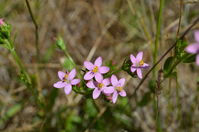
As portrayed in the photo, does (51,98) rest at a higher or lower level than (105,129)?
higher

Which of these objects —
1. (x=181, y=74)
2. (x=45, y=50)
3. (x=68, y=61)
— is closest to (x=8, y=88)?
(x=45, y=50)

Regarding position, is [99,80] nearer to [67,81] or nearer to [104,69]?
[104,69]

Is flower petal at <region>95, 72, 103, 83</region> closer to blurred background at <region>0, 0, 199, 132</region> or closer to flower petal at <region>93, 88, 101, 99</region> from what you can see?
flower petal at <region>93, 88, 101, 99</region>

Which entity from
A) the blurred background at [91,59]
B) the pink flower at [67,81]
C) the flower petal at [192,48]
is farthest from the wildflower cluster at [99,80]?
the flower petal at [192,48]

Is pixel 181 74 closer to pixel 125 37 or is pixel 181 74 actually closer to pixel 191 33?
pixel 191 33

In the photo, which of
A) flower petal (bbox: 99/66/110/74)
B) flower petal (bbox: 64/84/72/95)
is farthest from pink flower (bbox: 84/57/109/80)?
flower petal (bbox: 64/84/72/95)

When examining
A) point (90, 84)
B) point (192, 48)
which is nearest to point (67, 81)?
point (90, 84)

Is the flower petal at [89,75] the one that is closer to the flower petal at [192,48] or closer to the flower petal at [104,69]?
the flower petal at [104,69]
